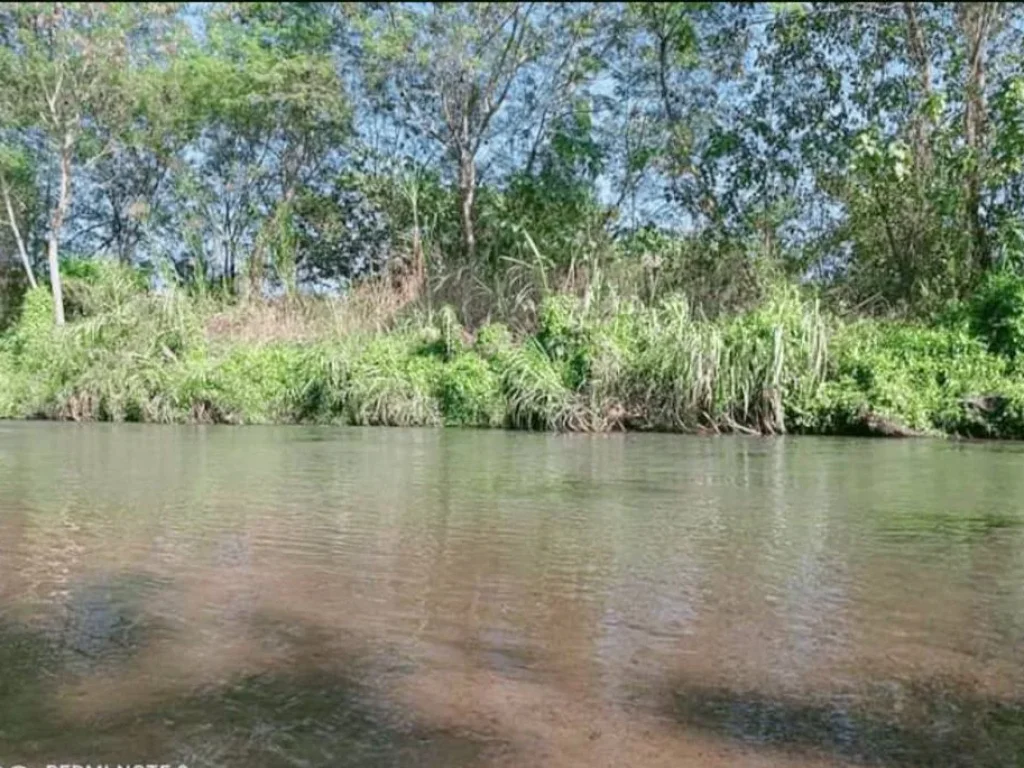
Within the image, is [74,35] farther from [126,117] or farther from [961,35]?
[961,35]

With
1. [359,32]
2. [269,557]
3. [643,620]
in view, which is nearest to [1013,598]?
[643,620]

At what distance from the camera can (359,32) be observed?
22422 mm

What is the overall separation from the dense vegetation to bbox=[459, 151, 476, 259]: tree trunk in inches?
2.5

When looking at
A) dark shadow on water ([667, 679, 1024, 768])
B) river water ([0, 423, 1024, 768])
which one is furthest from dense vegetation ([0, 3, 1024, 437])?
dark shadow on water ([667, 679, 1024, 768])

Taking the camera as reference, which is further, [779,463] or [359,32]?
[359,32]

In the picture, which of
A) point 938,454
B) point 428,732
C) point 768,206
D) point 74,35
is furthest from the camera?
point 74,35

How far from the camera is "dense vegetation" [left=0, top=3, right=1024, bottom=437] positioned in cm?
1361

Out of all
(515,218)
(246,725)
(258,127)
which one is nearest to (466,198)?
(515,218)

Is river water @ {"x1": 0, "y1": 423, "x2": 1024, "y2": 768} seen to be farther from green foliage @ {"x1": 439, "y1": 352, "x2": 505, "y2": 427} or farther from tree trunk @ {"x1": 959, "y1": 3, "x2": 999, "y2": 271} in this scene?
tree trunk @ {"x1": 959, "y1": 3, "x2": 999, "y2": 271}

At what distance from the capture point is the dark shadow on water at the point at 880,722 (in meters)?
2.28

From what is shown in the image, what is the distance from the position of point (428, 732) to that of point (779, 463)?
22.5 feet

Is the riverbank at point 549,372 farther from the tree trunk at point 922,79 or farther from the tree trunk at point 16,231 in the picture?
the tree trunk at point 16,231

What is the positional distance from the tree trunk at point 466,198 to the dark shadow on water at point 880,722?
19.4 metres

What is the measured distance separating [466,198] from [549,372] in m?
8.94
